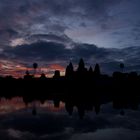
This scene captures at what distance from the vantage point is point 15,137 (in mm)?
22297

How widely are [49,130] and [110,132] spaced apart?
234 inches

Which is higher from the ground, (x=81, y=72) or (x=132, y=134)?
(x=81, y=72)

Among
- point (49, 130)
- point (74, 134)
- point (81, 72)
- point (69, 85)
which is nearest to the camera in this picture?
point (74, 134)

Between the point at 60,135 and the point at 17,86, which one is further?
the point at 17,86

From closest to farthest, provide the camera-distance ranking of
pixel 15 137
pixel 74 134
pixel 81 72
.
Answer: pixel 15 137 → pixel 74 134 → pixel 81 72

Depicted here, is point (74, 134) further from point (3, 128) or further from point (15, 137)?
point (3, 128)

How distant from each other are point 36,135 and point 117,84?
139 meters

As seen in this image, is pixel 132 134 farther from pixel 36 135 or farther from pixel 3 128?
pixel 3 128

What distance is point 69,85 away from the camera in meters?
152

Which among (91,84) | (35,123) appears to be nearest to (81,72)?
(91,84)

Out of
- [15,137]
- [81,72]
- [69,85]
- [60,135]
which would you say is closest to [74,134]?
[60,135]

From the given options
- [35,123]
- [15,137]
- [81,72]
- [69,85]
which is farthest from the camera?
[81,72]

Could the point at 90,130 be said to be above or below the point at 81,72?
below

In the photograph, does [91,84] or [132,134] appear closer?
[132,134]
